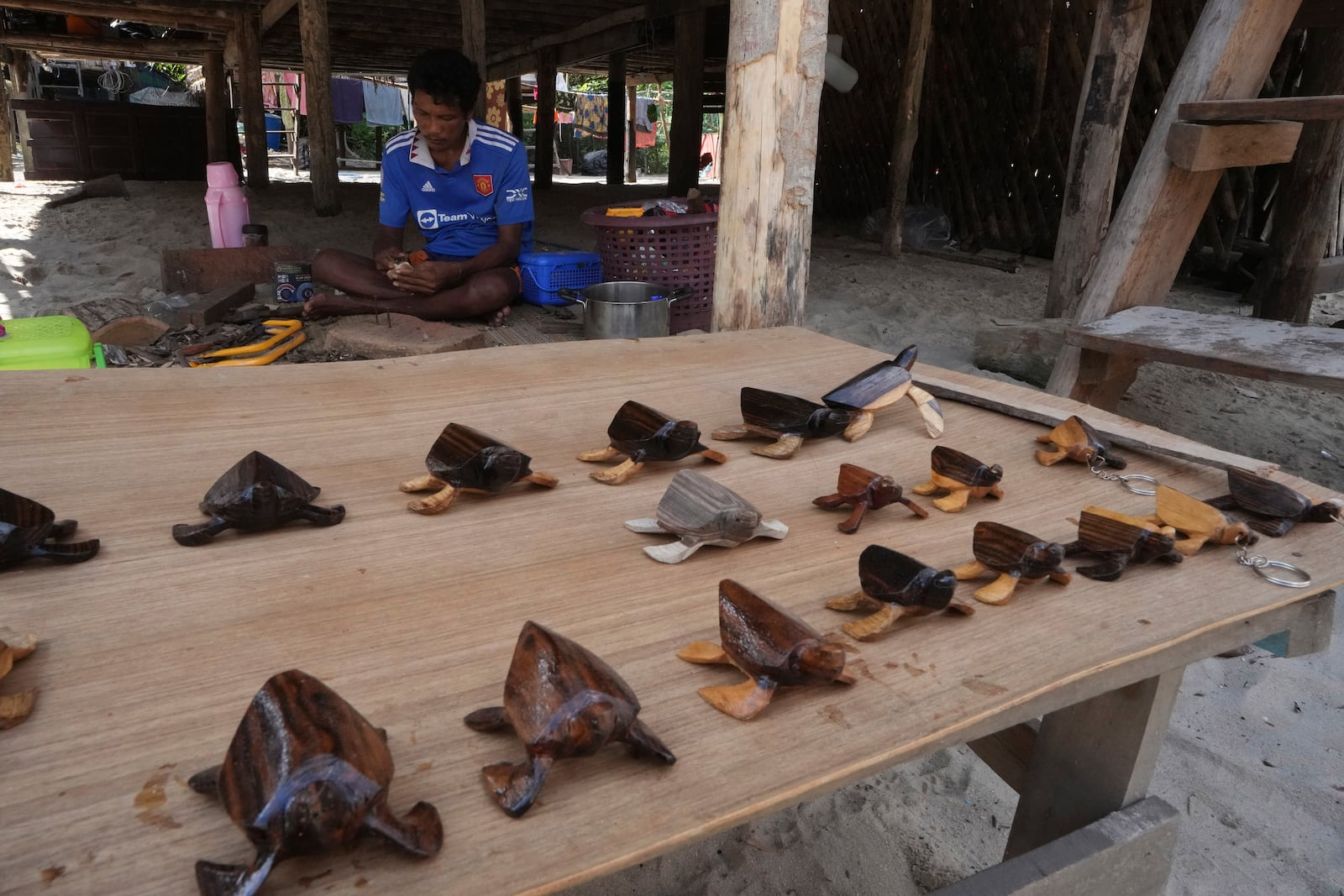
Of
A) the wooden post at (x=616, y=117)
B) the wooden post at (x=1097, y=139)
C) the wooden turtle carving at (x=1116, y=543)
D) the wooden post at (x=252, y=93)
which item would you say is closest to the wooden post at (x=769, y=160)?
the wooden turtle carving at (x=1116, y=543)

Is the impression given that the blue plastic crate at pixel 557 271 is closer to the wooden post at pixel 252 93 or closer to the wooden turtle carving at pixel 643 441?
the wooden turtle carving at pixel 643 441

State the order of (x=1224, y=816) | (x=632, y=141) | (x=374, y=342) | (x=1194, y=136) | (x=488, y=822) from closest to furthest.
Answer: (x=488, y=822), (x=1224, y=816), (x=1194, y=136), (x=374, y=342), (x=632, y=141)

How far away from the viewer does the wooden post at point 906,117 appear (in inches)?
228

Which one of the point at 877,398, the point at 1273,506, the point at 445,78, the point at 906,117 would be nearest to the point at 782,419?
the point at 877,398

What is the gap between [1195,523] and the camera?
0.95 meters

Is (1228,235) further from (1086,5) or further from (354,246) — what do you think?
(354,246)

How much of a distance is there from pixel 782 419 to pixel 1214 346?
162 centimetres

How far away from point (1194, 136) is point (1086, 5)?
4.18m

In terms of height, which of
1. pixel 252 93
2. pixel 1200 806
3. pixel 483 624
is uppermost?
pixel 252 93

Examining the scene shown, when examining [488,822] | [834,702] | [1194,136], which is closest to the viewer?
[488,822]

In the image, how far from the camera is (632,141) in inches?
652

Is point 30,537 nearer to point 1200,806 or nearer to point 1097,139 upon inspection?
point 1200,806

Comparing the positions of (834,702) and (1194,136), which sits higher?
(1194,136)

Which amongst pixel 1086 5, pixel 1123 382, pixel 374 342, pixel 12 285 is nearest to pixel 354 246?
pixel 12 285
